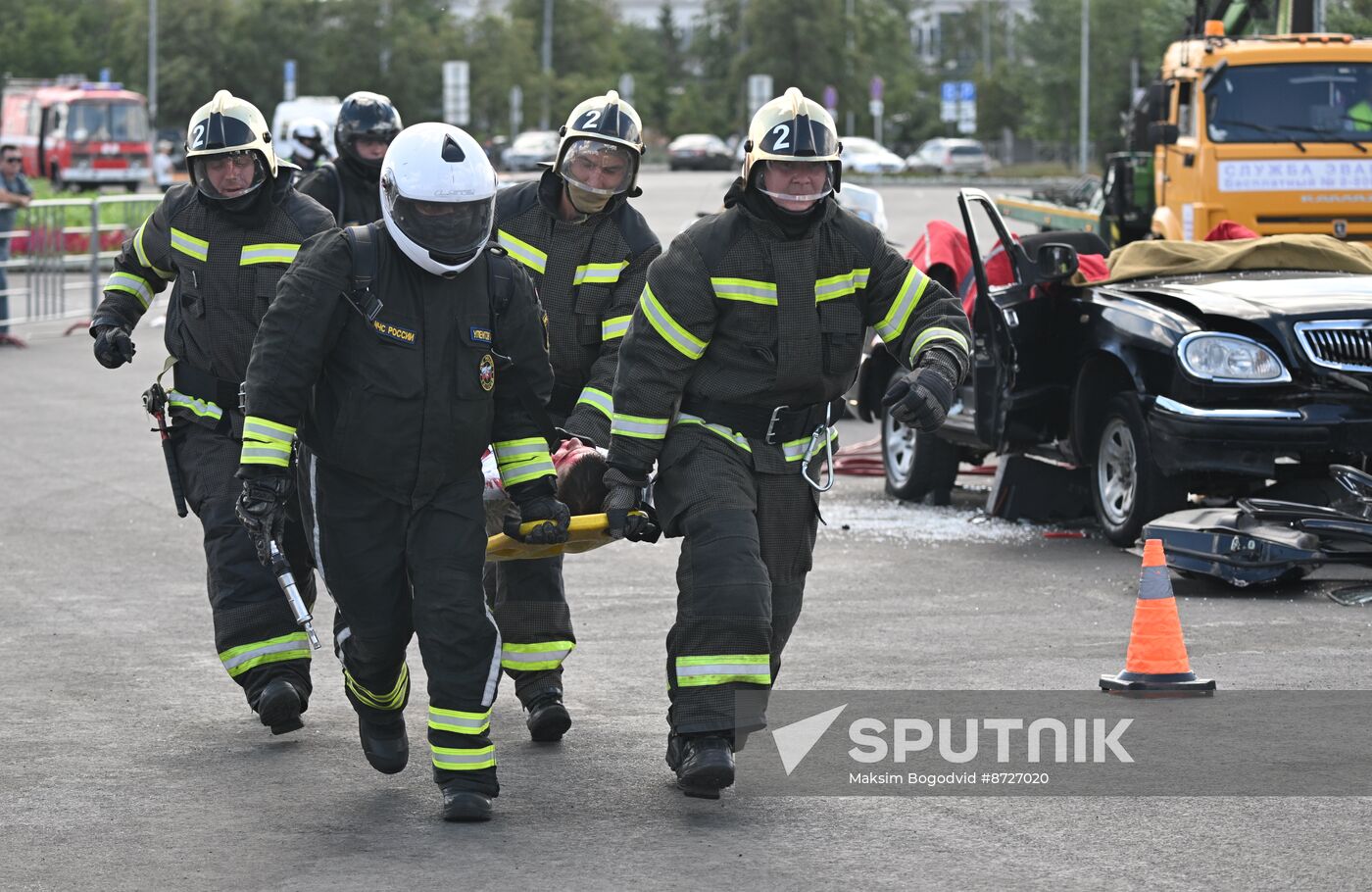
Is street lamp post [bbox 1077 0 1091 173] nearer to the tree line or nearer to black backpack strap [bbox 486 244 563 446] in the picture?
the tree line

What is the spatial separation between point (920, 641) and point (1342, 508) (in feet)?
7.34

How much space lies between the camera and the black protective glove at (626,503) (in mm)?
6137

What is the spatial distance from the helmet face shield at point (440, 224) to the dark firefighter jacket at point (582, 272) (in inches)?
46.0

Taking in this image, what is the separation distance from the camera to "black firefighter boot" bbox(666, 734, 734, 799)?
5.79 metres

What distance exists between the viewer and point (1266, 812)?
18.6 ft

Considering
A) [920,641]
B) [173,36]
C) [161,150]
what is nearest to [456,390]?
[920,641]

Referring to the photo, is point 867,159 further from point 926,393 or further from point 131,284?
point 926,393

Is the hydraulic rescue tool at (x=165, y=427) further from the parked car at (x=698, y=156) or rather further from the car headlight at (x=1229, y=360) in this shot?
the parked car at (x=698, y=156)

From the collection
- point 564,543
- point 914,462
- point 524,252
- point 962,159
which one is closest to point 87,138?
point 962,159

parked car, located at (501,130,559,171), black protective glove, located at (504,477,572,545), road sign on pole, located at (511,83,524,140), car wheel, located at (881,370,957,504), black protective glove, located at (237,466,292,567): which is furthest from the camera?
road sign on pole, located at (511,83,524,140)

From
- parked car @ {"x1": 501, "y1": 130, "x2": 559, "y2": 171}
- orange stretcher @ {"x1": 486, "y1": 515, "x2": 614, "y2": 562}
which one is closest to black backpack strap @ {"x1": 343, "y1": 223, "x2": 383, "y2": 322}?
orange stretcher @ {"x1": 486, "y1": 515, "x2": 614, "y2": 562}

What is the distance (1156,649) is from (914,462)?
16.2ft

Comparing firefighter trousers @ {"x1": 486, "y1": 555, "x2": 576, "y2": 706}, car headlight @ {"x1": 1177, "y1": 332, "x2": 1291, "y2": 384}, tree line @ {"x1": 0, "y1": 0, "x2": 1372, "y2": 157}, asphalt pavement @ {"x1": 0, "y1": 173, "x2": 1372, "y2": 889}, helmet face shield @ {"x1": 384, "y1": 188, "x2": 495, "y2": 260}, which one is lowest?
asphalt pavement @ {"x1": 0, "y1": 173, "x2": 1372, "y2": 889}

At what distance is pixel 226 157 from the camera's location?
7.18m
